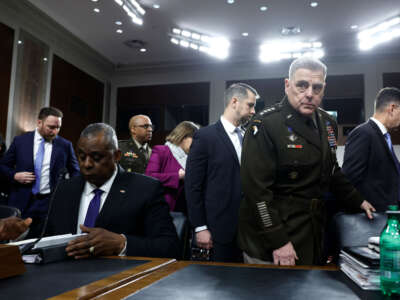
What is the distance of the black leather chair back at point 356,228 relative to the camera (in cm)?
135

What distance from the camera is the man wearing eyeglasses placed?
336 centimetres

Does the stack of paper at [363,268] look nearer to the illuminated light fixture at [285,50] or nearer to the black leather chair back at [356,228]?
the black leather chair back at [356,228]

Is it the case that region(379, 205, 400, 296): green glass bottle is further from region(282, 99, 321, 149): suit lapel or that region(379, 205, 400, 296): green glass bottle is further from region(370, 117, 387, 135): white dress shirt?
region(370, 117, 387, 135): white dress shirt

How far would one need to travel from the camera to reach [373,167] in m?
2.15

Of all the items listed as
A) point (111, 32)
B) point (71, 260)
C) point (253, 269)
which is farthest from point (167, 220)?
point (111, 32)

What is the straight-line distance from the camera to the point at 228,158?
7.06 ft

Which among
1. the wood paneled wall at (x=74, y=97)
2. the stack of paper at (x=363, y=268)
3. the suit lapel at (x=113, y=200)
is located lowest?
the stack of paper at (x=363, y=268)

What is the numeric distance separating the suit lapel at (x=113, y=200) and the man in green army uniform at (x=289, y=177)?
0.50m

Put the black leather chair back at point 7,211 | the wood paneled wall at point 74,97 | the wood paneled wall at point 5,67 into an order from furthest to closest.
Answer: the wood paneled wall at point 74,97, the wood paneled wall at point 5,67, the black leather chair back at point 7,211

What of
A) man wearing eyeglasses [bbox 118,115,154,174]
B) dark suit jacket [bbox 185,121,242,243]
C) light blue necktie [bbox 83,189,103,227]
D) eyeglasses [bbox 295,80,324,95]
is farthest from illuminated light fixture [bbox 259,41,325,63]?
light blue necktie [bbox 83,189,103,227]

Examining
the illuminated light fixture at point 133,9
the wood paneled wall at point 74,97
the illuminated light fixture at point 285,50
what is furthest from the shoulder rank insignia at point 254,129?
the wood paneled wall at point 74,97

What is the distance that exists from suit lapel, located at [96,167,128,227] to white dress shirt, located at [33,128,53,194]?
2.28 meters

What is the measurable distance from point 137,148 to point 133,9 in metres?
2.58

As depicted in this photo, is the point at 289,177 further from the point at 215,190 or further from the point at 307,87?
the point at 215,190
